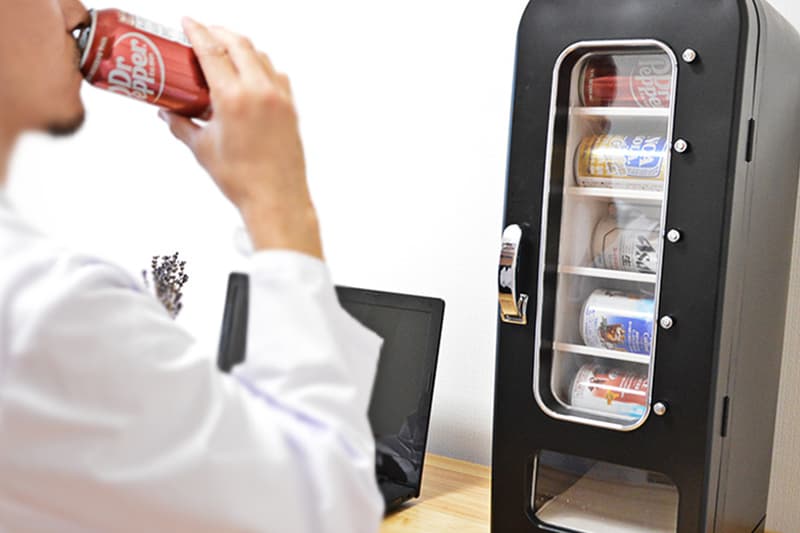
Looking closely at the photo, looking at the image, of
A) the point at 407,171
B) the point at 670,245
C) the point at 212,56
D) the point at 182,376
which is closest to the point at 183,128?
the point at 212,56

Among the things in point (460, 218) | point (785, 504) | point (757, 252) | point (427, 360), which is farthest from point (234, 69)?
point (785, 504)

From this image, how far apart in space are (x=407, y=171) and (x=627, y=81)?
0.58 meters

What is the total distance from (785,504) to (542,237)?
2.06 ft

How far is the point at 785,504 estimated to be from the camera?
148 cm

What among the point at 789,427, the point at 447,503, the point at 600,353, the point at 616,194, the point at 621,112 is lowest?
the point at 447,503

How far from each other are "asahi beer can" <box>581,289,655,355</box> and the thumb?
0.73 m

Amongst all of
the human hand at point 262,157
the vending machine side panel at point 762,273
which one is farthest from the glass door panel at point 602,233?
the human hand at point 262,157

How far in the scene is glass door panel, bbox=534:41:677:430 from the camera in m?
1.22

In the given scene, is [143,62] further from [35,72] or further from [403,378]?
[403,378]

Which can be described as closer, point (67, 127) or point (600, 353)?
point (67, 127)

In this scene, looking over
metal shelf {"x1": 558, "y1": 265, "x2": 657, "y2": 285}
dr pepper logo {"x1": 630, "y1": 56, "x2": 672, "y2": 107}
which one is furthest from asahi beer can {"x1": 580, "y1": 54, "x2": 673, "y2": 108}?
metal shelf {"x1": 558, "y1": 265, "x2": 657, "y2": 285}

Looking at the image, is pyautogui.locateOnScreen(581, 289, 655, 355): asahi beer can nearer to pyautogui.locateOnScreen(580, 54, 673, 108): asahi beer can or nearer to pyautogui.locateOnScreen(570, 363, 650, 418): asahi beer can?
pyautogui.locateOnScreen(570, 363, 650, 418): asahi beer can

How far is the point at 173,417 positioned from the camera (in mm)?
448

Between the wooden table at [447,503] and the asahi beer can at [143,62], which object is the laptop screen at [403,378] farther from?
the asahi beer can at [143,62]
